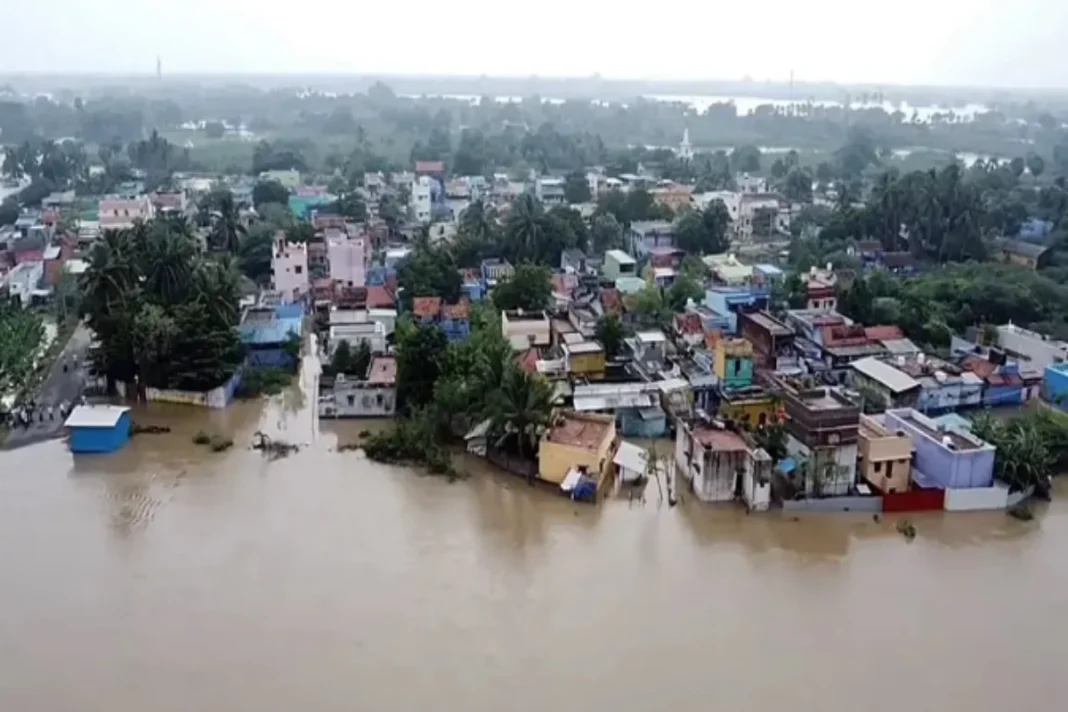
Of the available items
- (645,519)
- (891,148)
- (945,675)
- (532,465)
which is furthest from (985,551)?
(891,148)

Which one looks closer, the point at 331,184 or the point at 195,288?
the point at 195,288

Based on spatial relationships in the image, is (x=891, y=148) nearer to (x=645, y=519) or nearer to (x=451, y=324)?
(x=451, y=324)

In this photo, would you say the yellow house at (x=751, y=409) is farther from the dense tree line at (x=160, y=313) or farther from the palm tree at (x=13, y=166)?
the palm tree at (x=13, y=166)

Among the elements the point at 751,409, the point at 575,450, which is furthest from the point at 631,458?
the point at 751,409

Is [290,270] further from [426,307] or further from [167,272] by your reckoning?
[167,272]

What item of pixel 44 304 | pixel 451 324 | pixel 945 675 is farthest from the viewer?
pixel 44 304

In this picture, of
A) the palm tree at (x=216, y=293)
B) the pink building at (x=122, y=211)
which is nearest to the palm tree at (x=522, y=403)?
the palm tree at (x=216, y=293)
